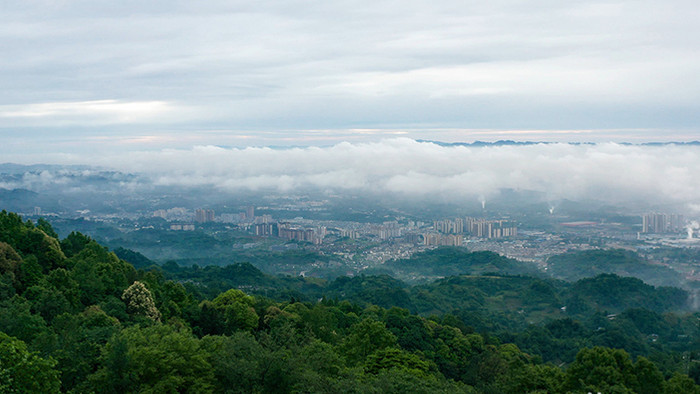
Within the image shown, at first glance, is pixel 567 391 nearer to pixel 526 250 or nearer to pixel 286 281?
pixel 286 281

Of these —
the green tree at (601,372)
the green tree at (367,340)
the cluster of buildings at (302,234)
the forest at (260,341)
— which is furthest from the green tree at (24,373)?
the cluster of buildings at (302,234)

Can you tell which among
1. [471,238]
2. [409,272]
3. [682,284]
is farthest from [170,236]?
[682,284]

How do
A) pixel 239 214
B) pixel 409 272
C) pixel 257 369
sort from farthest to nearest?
pixel 239 214 < pixel 409 272 < pixel 257 369

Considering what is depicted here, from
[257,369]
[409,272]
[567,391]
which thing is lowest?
[409,272]

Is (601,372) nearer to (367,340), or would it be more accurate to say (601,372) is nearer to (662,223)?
(367,340)

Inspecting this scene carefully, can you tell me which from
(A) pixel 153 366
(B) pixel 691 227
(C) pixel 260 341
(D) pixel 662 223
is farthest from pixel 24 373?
(D) pixel 662 223

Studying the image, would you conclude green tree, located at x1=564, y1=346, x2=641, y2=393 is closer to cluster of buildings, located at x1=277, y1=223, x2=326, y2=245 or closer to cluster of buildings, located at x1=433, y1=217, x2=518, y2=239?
cluster of buildings, located at x1=277, y1=223, x2=326, y2=245

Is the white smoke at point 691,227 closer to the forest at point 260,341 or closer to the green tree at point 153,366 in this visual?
the forest at point 260,341

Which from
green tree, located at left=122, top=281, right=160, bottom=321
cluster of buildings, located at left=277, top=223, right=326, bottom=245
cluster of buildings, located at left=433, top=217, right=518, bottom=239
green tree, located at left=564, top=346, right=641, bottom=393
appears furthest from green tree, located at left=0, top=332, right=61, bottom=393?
cluster of buildings, located at left=433, top=217, right=518, bottom=239
